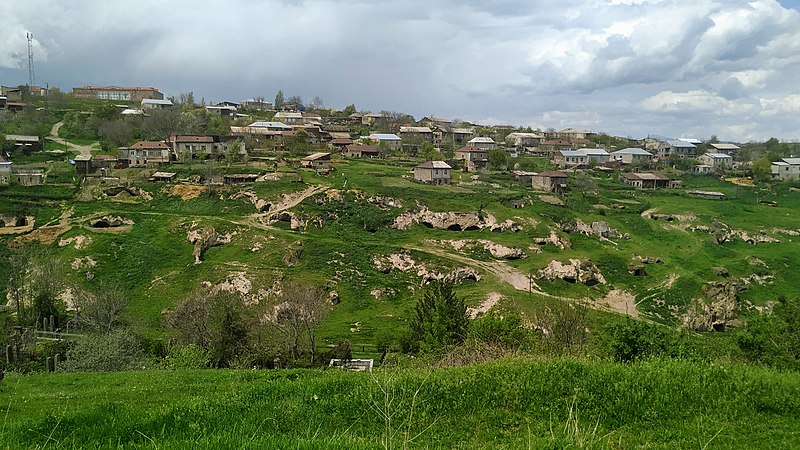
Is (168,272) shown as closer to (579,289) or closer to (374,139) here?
(579,289)

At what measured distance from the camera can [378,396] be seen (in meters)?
11.2

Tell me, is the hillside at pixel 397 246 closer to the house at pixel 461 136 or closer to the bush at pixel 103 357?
the bush at pixel 103 357

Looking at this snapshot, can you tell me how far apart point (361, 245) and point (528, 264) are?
16.2 m

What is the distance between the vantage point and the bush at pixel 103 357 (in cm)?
2412

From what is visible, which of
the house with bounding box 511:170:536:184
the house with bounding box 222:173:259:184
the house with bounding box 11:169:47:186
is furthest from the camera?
the house with bounding box 511:170:536:184

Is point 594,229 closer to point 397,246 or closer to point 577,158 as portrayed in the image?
point 397,246

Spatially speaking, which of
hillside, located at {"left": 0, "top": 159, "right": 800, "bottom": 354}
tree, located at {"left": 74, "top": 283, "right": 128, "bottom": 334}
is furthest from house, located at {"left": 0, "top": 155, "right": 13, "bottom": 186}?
tree, located at {"left": 74, "top": 283, "right": 128, "bottom": 334}

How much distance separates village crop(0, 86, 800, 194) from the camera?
72.2 metres

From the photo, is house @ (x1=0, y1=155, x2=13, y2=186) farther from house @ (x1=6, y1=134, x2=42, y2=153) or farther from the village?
house @ (x1=6, y1=134, x2=42, y2=153)

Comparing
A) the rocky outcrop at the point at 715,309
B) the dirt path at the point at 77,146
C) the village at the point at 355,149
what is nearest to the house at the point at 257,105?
the village at the point at 355,149

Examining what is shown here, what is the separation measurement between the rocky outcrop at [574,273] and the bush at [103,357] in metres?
34.6

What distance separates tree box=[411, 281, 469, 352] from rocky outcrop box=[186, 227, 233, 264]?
84.4 feet

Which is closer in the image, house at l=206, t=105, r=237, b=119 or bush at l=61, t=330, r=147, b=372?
bush at l=61, t=330, r=147, b=372

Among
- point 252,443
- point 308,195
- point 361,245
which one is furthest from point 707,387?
point 308,195
